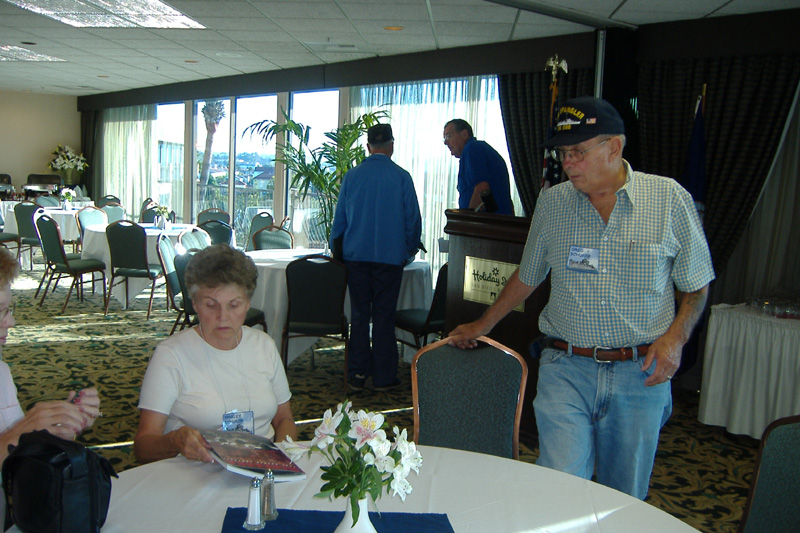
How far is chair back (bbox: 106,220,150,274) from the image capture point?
663 cm

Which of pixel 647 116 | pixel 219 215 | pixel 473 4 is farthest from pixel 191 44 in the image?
pixel 647 116

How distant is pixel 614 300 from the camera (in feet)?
6.63

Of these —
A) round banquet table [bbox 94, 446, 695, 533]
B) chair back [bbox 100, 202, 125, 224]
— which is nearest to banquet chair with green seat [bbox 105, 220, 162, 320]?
chair back [bbox 100, 202, 125, 224]

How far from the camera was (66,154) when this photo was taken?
13828 millimetres

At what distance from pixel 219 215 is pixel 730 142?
271 inches

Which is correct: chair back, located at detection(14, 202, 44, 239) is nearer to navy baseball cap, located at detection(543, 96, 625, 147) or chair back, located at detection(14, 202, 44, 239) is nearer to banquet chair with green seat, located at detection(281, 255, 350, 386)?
banquet chair with green seat, located at detection(281, 255, 350, 386)

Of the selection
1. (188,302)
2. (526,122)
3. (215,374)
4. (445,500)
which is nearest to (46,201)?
(188,302)

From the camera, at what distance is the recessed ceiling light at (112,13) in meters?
6.04

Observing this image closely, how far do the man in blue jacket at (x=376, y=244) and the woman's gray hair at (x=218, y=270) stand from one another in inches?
97.4

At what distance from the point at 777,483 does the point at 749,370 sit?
2.52 metres

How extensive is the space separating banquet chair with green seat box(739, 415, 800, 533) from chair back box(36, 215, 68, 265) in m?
6.72

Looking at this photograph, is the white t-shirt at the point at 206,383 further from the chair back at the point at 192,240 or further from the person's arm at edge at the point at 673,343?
the chair back at the point at 192,240

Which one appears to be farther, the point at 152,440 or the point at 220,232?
the point at 220,232

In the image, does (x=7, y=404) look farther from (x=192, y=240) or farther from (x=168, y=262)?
(x=192, y=240)
